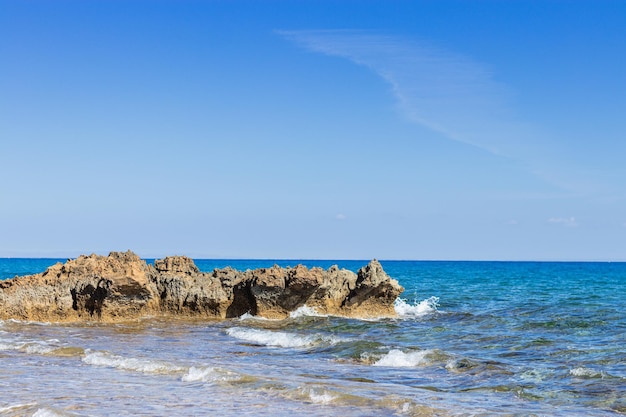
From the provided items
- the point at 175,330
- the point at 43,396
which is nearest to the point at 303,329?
the point at 175,330

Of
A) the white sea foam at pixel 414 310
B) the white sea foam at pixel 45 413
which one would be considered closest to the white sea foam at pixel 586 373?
the white sea foam at pixel 45 413

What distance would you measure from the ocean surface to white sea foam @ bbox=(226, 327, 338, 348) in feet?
0.19

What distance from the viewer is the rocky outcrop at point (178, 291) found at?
23.3 metres

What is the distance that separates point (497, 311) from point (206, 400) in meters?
21.4

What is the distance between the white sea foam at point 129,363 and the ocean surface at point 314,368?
49 millimetres

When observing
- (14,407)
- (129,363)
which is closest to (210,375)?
(129,363)

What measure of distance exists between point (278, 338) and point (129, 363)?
6133 mm

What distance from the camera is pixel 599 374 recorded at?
47.6 feet

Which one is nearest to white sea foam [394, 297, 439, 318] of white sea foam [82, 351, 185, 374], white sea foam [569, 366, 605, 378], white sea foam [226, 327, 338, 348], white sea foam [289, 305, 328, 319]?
white sea foam [289, 305, 328, 319]

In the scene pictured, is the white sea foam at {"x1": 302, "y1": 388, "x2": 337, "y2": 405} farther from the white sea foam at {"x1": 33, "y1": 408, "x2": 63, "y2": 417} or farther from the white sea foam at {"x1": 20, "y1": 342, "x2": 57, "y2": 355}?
the white sea foam at {"x1": 20, "y1": 342, "x2": 57, "y2": 355}

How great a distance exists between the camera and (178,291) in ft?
82.8

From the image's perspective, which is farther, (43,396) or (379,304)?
(379,304)

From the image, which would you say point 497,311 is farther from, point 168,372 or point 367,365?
point 168,372

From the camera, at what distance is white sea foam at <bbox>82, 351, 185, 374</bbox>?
48.5 ft
